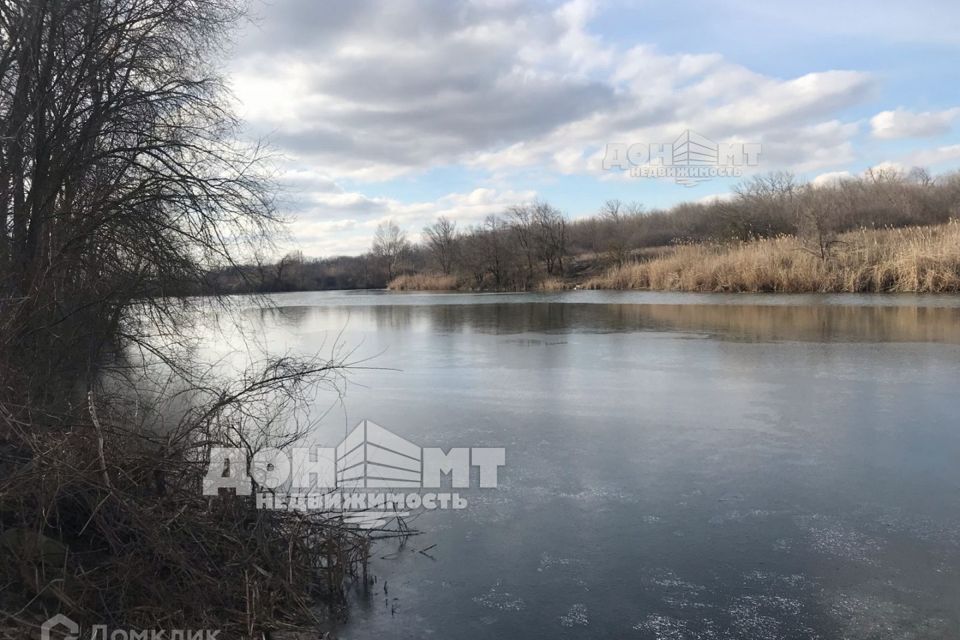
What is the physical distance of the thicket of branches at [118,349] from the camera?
2619mm

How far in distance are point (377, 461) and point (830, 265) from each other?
1765cm

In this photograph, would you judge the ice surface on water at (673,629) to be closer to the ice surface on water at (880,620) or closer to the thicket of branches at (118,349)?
the ice surface on water at (880,620)

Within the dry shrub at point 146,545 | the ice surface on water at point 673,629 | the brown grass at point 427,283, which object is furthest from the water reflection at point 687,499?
the brown grass at point 427,283

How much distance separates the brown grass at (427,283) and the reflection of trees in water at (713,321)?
21.4 meters

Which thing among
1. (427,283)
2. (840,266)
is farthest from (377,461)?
(427,283)

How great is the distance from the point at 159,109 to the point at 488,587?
5.87 meters

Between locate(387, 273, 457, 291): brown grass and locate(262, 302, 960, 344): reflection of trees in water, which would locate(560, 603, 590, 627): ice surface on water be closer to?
locate(262, 302, 960, 344): reflection of trees in water

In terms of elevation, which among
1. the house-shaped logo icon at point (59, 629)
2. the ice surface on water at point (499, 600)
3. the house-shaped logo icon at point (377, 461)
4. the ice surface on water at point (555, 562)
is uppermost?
the house-shaped logo icon at point (377, 461)

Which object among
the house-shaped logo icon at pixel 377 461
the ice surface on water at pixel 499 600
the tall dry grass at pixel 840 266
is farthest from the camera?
the tall dry grass at pixel 840 266

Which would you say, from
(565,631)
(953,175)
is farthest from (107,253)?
(953,175)

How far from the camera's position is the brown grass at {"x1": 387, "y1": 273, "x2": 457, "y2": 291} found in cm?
3998

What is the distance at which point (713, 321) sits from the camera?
1257 centimetres

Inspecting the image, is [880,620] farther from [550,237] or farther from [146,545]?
[550,237]

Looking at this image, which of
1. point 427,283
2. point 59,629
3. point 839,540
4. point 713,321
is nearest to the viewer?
point 59,629
